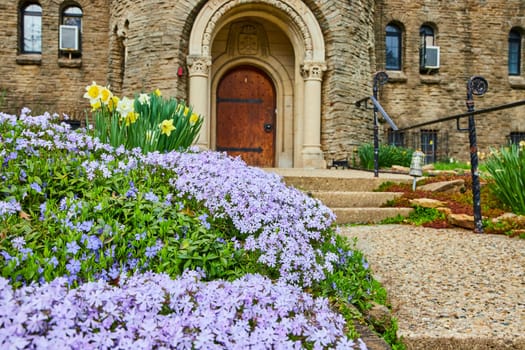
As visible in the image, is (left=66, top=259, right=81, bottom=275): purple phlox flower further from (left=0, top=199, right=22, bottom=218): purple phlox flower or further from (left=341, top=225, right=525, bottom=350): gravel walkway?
(left=341, top=225, right=525, bottom=350): gravel walkway

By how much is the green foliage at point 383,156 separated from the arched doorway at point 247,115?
2.18 meters

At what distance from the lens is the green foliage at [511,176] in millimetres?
4500

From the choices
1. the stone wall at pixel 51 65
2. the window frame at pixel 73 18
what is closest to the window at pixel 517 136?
the stone wall at pixel 51 65

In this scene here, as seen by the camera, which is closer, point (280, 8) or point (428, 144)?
point (280, 8)

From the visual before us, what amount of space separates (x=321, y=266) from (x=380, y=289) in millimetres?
609

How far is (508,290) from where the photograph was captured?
102 inches

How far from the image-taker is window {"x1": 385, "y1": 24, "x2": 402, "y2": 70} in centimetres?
1344

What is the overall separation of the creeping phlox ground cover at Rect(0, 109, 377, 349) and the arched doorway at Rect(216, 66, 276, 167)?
7.03m

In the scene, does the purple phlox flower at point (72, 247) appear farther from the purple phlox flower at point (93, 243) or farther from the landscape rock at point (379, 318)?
the landscape rock at point (379, 318)

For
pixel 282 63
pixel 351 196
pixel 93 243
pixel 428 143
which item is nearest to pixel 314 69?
pixel 282 63

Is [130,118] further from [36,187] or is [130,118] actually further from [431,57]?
[431,57]

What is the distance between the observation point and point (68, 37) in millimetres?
11648

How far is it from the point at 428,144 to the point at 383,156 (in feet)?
15.7

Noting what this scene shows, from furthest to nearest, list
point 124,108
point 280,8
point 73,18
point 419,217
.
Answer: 1. point 73,18
2. point 280,8
3. point 419,217
4. point 124,108
